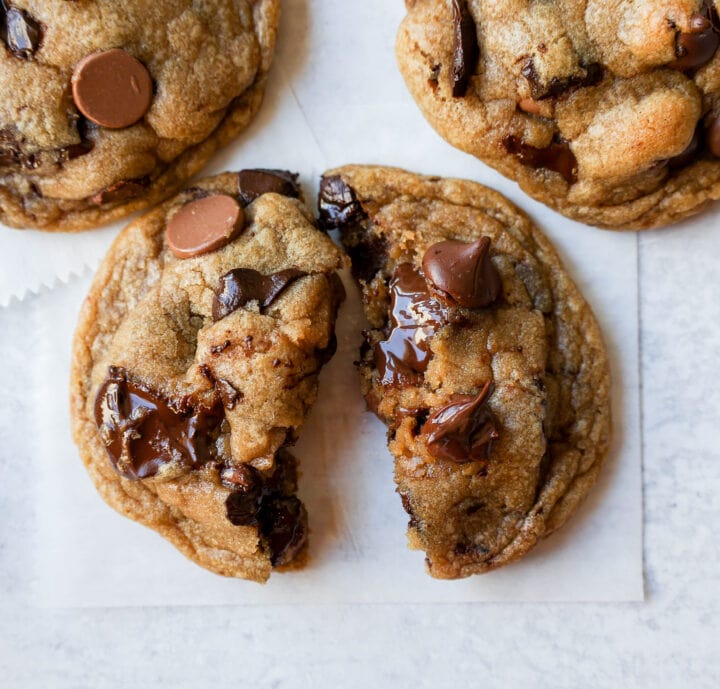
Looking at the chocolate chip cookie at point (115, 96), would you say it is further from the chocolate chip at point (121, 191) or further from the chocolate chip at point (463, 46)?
the chocolate chip at point (463, 46)

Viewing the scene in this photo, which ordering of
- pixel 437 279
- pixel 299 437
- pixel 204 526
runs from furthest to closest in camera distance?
1. pixel 299 437
2. pixel 204 526
3. pixel 437 279

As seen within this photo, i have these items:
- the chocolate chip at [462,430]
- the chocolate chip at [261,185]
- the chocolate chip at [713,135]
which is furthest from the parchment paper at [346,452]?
the chocolate chip at [462,430]

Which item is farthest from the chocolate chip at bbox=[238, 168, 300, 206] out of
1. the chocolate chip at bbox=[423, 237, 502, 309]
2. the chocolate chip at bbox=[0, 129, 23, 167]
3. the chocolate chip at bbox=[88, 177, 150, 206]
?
the chocolate chip at bbox=[0, 129, 23, 167]

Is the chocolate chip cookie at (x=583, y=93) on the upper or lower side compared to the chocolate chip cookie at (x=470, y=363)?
upper

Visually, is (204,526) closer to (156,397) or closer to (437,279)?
(156,397)

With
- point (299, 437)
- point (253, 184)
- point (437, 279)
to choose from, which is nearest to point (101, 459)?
point (299, 437)
